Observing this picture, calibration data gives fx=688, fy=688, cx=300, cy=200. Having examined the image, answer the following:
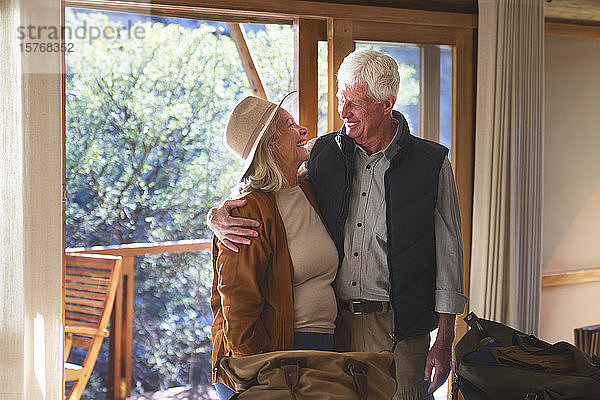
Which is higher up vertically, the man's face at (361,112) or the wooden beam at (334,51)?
the wooden beam at (334,51)

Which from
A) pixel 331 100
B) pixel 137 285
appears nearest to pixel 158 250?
pixel 137 285

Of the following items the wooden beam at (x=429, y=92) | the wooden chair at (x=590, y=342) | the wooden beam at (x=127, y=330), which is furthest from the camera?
the wooden beam at (x=429, y=92)

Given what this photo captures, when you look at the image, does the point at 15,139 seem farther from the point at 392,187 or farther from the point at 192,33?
the point at 392,187

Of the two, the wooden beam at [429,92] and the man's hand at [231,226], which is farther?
the wooden beam at [429,92]

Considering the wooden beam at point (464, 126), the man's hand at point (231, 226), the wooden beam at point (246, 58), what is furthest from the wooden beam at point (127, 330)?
the wooden beam at point (464, 126)

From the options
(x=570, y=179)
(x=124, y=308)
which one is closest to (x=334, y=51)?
(x=124, y=308)

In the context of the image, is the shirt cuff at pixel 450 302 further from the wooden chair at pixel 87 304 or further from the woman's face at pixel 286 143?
the wooden chair at pixel 87 304

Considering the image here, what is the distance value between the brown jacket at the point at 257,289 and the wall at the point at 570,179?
2562 mm

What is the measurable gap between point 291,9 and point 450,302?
1.59m

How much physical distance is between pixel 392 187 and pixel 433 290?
0.42 meters

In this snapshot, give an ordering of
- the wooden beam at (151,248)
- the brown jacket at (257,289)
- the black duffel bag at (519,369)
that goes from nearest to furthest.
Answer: the black duffel bag at (519,369)
the brown jacket at (257,289)
the wooden beam at (151,248)

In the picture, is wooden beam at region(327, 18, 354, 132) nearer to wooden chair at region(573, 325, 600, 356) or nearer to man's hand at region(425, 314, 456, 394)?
man's hand at region(425, 314, 456, 394)

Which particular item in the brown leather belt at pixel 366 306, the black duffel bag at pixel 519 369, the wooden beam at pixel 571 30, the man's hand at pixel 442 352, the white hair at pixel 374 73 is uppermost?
the wooden beam at pixel 571 30

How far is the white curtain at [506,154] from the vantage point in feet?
12.1
